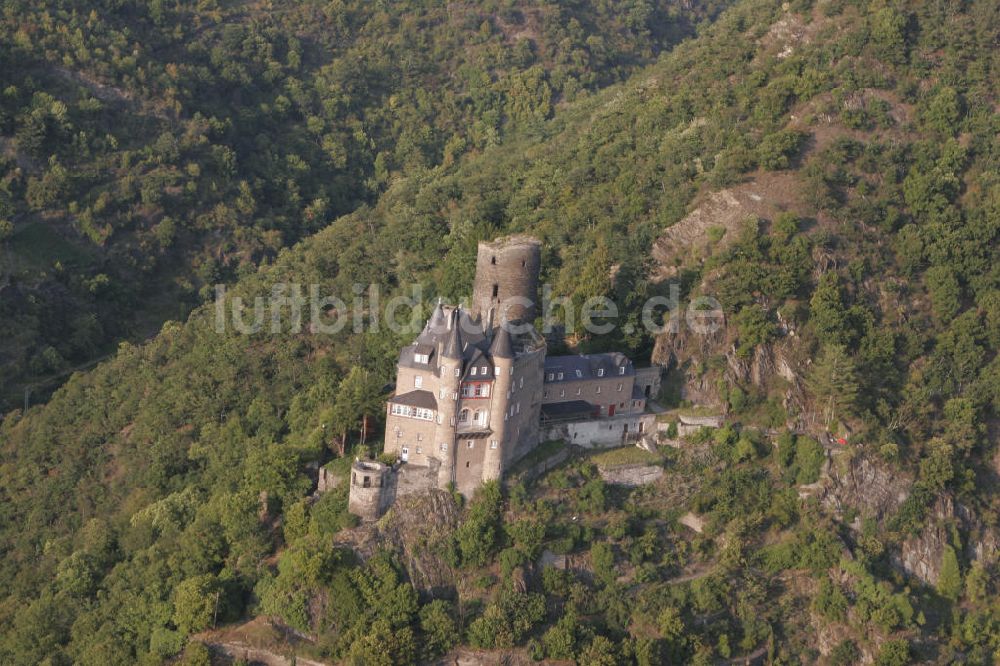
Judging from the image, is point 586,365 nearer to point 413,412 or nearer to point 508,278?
point 508,278

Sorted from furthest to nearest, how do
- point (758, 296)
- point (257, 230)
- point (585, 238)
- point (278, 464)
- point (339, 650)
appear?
point (257, 230) → point (585, 238) → point (758, 296) → point (278, 464) → point (339, 650)

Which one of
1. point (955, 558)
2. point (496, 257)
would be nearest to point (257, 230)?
point (496, 257)

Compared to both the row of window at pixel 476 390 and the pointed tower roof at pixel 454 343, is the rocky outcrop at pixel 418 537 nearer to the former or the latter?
the row of window at pixel 476 390

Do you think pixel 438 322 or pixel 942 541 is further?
pixel 942 541

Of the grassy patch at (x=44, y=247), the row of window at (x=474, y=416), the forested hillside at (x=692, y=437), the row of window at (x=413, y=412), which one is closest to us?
the row of window at (x=474, y=416)

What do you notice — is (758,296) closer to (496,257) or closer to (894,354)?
(894,354)

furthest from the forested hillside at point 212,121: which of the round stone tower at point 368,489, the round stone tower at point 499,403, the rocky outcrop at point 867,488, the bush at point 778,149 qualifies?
the rocky outcrop at point 867,488

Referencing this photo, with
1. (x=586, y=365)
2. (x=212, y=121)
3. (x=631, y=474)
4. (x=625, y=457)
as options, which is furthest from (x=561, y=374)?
(x=212, y=121)
